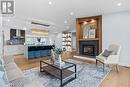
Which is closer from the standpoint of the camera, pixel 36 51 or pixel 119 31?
pixel 119 31

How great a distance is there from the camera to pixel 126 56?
464cm

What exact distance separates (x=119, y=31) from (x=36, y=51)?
4506 mm

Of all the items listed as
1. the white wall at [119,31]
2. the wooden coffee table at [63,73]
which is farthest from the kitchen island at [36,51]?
the white wall at [119,31]

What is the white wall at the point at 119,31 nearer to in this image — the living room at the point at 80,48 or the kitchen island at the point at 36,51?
the living room at the point at 80,48

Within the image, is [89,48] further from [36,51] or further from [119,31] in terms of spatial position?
[36,51]

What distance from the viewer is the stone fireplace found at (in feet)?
19.0

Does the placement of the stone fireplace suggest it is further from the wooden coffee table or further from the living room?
the wooden coffee table

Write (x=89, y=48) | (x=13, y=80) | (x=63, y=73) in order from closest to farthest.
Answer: (x=13, y=80) < (x=63, y=73) < (x=89, y=48)

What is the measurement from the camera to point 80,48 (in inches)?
255

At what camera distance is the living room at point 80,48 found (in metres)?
2.91

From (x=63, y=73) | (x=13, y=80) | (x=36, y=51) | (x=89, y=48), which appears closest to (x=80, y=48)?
(x=89, y=48)

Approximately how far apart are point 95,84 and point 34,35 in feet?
25.7

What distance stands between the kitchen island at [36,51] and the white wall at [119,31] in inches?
138

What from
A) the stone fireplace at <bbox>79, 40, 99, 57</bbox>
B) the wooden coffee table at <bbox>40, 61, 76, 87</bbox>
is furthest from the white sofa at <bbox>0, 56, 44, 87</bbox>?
the stone fireplace at <bbox>79, 40, 99, 57</bbox>
